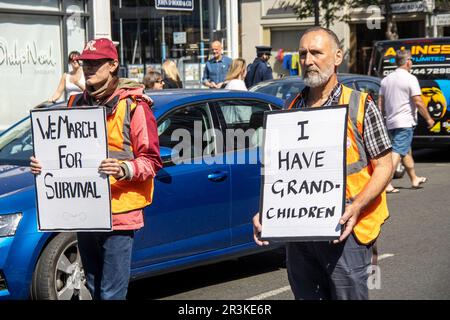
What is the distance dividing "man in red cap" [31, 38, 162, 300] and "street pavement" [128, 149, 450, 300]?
1.74 meters

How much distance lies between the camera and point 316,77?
4234mm

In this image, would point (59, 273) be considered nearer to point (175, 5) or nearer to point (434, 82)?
point (434, 82)

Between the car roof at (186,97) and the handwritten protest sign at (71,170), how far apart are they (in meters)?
2.06

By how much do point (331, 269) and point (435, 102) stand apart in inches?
442

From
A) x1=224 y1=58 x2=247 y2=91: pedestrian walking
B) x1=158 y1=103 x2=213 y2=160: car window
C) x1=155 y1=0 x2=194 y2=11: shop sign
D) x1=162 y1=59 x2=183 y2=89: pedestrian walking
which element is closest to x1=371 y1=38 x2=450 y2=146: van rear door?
x1=224 y1=58 x2=247 y2=91: pedestrian walking

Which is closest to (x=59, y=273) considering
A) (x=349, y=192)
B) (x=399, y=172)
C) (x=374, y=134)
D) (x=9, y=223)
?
(x=9, y=223)

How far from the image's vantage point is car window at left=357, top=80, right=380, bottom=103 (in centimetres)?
1305

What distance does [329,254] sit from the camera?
13.7ft

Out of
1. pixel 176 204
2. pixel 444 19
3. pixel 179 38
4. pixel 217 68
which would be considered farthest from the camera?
pixel 444 19

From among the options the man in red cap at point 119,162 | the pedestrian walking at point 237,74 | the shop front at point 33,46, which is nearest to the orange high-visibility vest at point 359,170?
the man in red cap at point 119,162

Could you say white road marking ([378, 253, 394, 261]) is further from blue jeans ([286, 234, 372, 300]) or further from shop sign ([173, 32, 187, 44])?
shop sign ([173, 32, 187, 44])

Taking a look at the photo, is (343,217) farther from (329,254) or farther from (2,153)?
(2,153)

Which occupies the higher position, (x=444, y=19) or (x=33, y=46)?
(x=444, y=19)
